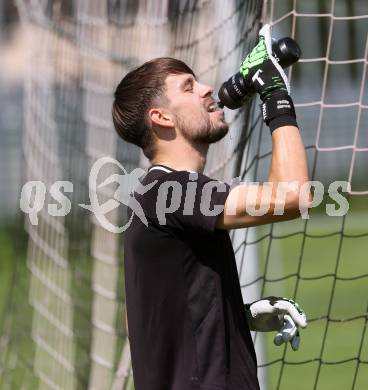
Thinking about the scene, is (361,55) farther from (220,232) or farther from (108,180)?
(220,232)

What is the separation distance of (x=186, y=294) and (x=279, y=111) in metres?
0.50

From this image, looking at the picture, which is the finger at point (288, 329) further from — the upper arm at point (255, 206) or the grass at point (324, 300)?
the grass at point (324, 300)

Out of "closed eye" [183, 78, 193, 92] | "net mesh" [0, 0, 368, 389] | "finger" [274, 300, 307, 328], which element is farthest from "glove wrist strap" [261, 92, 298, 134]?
"net mesh" [0, 0, 368, 389]

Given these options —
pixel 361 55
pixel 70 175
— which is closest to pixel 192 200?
pixel 70 175

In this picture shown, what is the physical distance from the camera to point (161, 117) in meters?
2.85

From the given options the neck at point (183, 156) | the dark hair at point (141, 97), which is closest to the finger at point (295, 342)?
the neck at point (183, 156)

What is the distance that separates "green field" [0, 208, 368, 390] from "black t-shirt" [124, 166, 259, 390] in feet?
4.08

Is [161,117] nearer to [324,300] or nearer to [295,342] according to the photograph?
[295,342]

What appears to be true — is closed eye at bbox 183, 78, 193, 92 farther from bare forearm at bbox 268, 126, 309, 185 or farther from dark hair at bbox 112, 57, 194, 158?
bare forearm at bbox 268, 126, 309, 185

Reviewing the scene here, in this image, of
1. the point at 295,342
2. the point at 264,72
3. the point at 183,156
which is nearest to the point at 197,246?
the point at 183,156

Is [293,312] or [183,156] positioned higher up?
[183,156]

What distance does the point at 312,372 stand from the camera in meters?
6.07

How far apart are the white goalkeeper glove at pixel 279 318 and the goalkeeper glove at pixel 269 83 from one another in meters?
0.47

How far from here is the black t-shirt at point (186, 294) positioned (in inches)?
105
